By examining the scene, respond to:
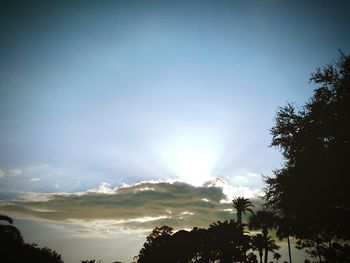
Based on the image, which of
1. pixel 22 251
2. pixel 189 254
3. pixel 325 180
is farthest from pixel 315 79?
pixel 189 254

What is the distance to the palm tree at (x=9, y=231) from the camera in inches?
1063

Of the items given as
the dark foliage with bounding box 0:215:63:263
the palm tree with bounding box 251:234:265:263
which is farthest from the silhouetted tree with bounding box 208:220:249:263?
the dark foliage with bounding box 0:215:63:263

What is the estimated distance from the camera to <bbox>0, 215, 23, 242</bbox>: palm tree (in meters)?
27.0

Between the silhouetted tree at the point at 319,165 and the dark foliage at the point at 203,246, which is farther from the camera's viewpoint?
the dark foliage at the point at 203,246

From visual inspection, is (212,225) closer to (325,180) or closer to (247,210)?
(247,210)

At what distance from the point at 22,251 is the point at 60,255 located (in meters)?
11.2

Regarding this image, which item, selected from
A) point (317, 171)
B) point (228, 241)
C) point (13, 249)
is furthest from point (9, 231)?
point (228, 241)

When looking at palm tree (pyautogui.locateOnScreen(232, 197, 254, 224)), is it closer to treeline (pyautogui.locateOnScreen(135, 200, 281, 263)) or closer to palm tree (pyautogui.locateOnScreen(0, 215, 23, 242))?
treeline (pyautogui.locateOnScreen(135, 200, 281, 263))

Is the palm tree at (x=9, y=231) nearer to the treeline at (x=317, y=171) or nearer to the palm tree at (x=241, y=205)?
the treeline at (x=317, y=171)

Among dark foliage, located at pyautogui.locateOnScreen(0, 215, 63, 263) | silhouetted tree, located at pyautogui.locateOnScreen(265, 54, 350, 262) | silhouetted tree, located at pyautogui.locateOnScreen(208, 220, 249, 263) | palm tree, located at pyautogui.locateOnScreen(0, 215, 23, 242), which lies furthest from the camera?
silhouetted tree, located at pyautogui.locateOnScreen(208, 220, 249, 263)

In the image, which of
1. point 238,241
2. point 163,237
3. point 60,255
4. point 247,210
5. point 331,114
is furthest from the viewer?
point 163,237

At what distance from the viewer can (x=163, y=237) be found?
68.8 m

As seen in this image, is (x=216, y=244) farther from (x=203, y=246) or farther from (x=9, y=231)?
(x=9, y=231)

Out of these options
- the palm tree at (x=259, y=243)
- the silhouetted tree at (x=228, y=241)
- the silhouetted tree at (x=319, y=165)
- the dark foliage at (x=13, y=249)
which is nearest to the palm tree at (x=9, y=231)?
the dark foliage at (x=13, y=249)
